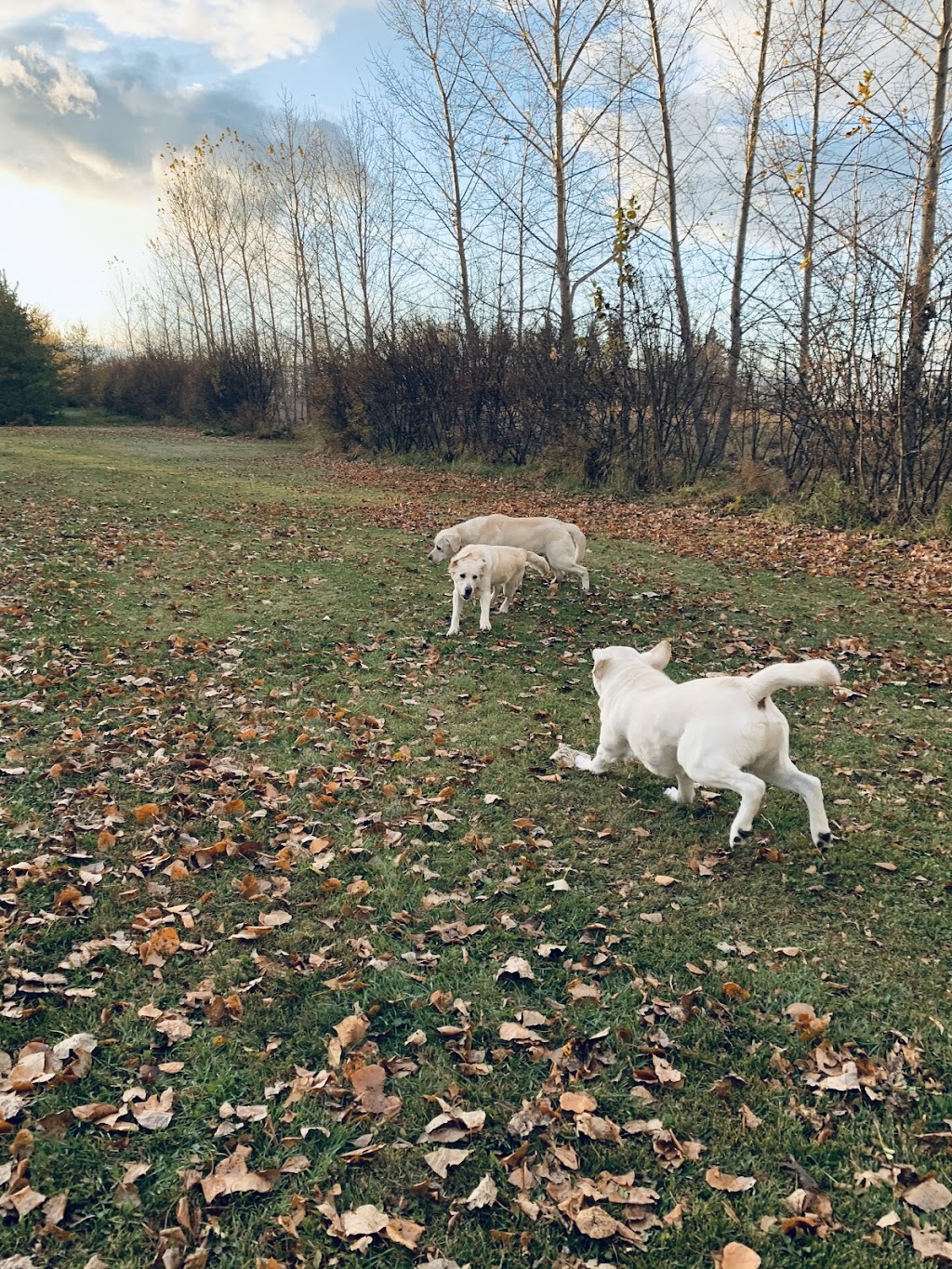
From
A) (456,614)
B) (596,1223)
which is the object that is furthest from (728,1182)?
(456,614)

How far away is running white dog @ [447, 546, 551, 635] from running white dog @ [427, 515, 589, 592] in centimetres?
64

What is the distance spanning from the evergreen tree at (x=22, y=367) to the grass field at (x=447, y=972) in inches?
1733

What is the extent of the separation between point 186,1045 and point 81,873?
166cm

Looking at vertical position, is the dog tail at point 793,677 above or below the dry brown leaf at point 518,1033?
above

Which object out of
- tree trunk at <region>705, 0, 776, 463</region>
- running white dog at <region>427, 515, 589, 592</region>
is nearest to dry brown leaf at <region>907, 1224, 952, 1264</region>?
running white dog at <region>427, 515, 589, 592</region>

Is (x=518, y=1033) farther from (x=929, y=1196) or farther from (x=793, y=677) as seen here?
(x=793, y=677)

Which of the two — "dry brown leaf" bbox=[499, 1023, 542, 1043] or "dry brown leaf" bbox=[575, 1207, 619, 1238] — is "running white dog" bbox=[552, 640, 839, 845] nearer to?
"dry brown leaf" bbox=[499, 1023, 542, 1043]

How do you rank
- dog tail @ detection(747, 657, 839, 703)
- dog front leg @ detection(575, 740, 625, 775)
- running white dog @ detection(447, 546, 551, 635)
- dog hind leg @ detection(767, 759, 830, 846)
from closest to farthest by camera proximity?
1. dog tail @ detection(747, 657, 839, 703)
2. dog hind leg @ detection(767, 759, 830, 846)
3. dog front leg @ detection(575, 740, 625, 775)
4. running white dog @ detection(447, 546, 551, 635)

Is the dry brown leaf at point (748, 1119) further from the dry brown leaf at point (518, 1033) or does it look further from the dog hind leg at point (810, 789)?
the dog hind leg at point (810, 789)

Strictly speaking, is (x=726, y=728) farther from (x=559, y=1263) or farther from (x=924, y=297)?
(x=924, y=297)

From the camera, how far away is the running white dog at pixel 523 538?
10469 millimetres

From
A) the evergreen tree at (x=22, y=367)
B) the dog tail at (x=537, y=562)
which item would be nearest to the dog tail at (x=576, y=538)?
the dog tail at (x=537, y=562)

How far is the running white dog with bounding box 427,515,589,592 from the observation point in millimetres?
10469

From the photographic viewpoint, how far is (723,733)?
14.5ft
